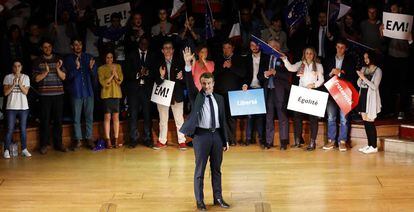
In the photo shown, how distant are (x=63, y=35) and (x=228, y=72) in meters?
2.49

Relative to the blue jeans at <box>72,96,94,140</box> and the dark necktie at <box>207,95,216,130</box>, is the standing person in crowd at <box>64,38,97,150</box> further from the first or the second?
the dark necktie at <box>207,95,216,130</box>

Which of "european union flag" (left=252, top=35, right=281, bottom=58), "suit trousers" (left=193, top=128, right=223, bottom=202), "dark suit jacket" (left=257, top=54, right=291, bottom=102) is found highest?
"european union flag" (left=252, top=35, right=281, bottom=58)

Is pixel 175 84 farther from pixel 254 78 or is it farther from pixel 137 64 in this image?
pixel 254 78

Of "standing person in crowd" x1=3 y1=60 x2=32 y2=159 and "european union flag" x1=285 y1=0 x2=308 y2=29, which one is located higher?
"european union flag" x1=285 y1=0 x2=308 y2=29

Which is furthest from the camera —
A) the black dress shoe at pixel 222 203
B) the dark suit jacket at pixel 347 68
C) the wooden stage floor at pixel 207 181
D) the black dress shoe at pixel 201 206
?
the dark suit jacket at pixel 347 68

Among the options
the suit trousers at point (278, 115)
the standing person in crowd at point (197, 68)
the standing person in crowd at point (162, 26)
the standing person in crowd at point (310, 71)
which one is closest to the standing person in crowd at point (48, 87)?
the standing person in crowd at point (162, 26)

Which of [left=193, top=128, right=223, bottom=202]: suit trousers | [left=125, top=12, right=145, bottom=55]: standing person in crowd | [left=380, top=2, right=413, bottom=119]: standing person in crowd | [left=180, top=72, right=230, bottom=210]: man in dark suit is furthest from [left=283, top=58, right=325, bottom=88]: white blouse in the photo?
[left=193, top=128, right=223, bottom=202]: suit trousers

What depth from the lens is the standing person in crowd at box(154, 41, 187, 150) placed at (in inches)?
396

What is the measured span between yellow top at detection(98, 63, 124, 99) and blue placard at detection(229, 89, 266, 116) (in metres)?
1.58

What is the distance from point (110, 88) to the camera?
10.1 m

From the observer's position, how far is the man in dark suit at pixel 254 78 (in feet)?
33.0

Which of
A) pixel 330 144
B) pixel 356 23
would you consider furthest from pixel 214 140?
pixel 356 23

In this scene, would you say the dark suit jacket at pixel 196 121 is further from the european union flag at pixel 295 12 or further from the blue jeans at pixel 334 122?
the european union flag at pixel 295 12

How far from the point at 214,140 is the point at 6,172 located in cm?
316
